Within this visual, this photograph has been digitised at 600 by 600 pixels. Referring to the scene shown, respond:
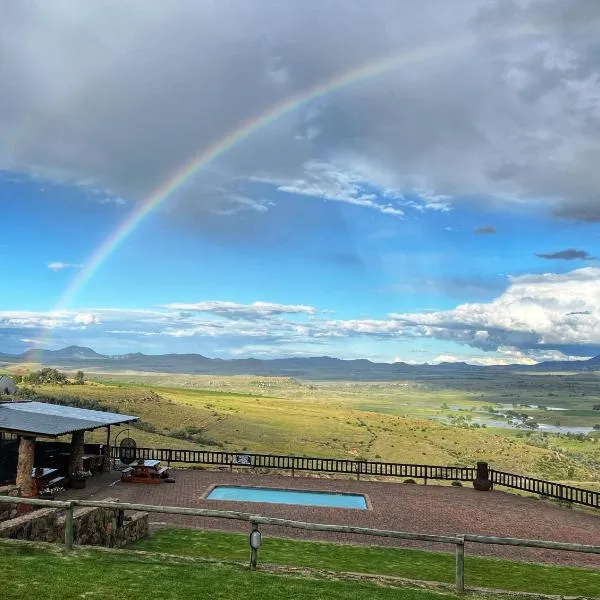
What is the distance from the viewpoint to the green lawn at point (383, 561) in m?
12.6

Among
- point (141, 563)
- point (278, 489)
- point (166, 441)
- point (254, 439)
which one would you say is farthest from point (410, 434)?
point (141, 563)

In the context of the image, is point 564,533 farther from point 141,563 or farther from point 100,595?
point 100,595

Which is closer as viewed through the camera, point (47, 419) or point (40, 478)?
point (47, 419)

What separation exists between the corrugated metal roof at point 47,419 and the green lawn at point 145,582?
10.4m

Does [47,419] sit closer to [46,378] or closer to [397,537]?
[397,537]

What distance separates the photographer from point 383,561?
13844 millimetres

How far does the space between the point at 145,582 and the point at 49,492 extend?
549 inches

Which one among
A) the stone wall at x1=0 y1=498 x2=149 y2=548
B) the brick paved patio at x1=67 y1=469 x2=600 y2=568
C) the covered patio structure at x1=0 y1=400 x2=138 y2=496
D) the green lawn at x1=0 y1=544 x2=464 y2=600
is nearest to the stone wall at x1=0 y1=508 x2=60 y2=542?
the stone wall at x1=0 y1=498 x2=149 y2=548

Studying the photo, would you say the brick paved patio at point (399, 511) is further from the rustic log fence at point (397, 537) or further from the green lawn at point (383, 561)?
the rustic log fence at point (397, 537)

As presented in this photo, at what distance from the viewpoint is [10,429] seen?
62.0ft

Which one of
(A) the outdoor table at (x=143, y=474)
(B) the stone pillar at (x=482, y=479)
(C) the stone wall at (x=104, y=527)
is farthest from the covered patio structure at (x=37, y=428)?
(B) the stone pillar at (x=482, y=479)

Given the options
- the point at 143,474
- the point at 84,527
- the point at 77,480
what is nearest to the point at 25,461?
the point at 77,480

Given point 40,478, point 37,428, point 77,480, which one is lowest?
point 77,480

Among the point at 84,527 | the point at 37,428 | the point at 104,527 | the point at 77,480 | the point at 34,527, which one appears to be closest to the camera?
the point at 34,527
